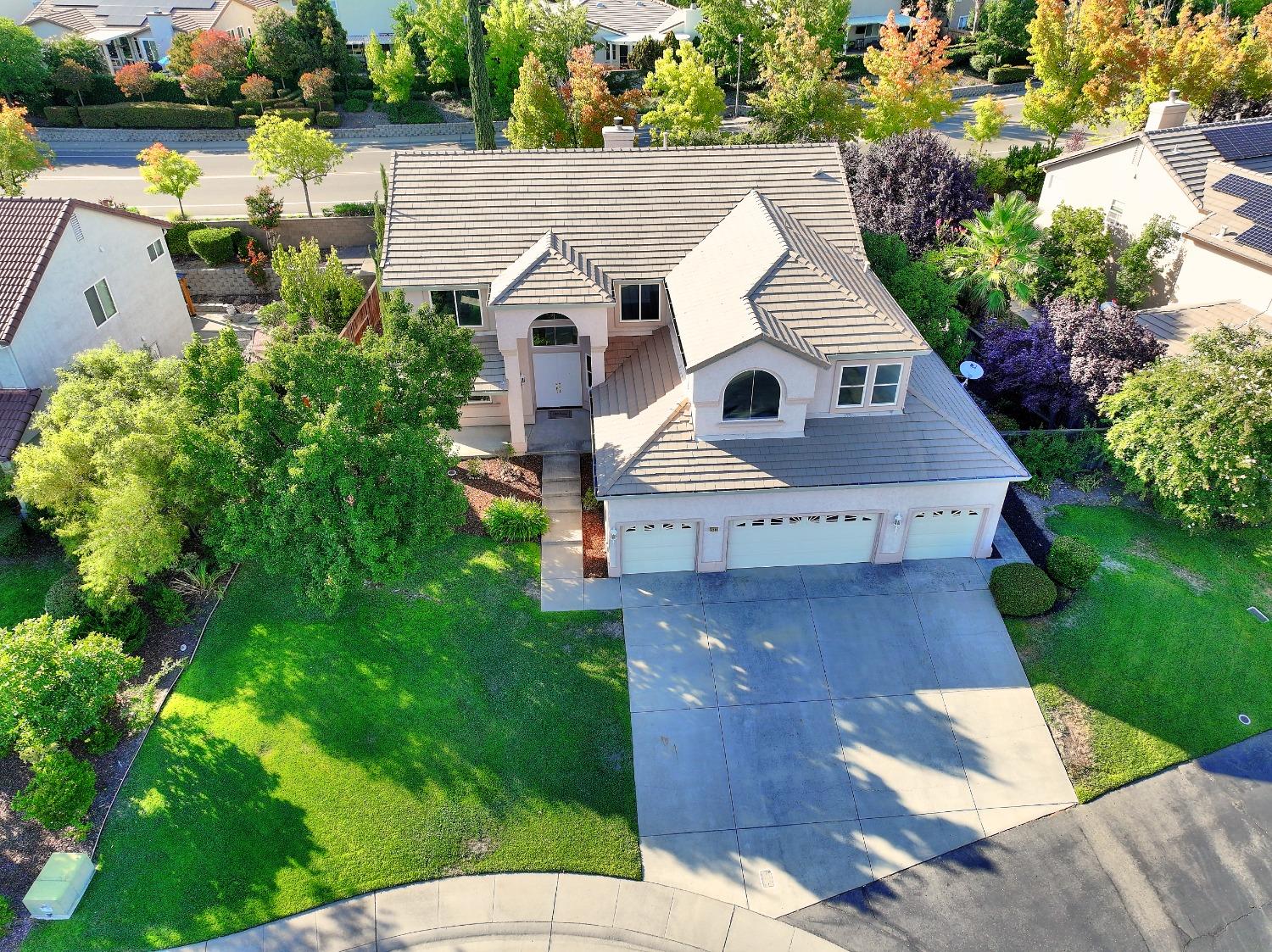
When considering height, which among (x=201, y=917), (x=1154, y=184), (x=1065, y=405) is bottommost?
(x=201, y=917)

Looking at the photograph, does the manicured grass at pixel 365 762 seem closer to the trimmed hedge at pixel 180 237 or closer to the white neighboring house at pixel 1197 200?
the white neighboring house at pixel 1197 200

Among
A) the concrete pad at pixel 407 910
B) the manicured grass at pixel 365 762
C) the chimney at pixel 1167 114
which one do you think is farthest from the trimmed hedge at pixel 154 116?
the concrete pad at pixel 407 910

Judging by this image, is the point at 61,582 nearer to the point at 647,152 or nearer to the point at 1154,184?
the point at 647,152

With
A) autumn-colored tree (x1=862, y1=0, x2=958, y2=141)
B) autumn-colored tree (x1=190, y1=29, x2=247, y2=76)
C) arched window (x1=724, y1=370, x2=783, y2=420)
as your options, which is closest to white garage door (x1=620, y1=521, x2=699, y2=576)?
arched window (x1=724, y1=370, x2=783, y2=420)

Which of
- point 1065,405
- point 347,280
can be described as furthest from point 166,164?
point 1065,405

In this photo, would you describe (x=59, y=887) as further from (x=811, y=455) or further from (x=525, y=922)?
(x=811, y=455)

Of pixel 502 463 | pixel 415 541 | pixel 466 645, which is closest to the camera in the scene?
pixel 415 541

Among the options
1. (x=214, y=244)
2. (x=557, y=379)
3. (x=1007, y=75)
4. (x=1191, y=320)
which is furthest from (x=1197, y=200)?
(x=214, y=244)
